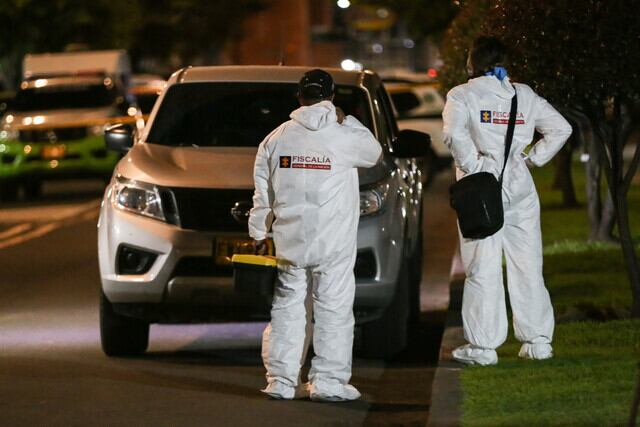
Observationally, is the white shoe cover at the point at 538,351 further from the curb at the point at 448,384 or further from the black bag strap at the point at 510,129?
the black bag strap at the point at 510,129

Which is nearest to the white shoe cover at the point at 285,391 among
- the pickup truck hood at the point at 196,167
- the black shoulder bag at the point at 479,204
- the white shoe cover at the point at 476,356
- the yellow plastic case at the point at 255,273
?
the yellow plastic case at the point at 255,273

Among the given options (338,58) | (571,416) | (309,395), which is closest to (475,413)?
(571,416)

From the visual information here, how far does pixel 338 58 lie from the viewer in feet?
279

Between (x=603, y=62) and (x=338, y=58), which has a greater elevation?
(x=603, y=62)

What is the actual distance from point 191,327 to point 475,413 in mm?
4173

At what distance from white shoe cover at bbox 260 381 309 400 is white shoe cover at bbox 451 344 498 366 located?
1.02 m

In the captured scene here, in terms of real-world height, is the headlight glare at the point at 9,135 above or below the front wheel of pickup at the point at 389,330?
below

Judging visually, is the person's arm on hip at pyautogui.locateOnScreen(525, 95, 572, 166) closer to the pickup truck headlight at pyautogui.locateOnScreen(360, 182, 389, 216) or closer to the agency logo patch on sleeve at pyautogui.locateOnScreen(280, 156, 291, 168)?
the pickup truck headlight at pyautogui.locateOnScreen(360, 182, 389, 216)

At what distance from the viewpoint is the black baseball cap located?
815 cm

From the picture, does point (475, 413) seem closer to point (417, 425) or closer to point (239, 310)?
point (417, 425)

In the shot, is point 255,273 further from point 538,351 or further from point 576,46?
point 576,46

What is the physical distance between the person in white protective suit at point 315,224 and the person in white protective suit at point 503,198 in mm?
779

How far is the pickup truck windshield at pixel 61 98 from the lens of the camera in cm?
2564

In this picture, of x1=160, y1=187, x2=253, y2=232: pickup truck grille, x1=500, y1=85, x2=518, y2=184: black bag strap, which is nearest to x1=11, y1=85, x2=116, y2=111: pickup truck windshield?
x1=160, y1=187, x2=253, y2=232: pickup truck grille
